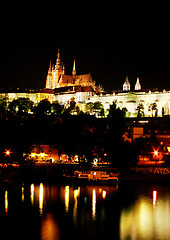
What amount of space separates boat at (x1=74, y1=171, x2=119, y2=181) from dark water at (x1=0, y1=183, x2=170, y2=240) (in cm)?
101

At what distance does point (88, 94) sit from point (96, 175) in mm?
67755

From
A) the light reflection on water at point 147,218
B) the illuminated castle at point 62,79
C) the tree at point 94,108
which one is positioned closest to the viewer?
the light reflection on water at point 147,218

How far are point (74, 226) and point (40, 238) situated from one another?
6.33 feet

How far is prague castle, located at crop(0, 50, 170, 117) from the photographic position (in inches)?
3290

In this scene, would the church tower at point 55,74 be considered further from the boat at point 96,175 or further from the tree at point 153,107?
the boat at point 96,175

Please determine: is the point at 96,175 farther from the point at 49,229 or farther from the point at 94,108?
the point at 94,108

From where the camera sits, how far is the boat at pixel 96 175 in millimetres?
26734

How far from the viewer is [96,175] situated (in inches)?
1060

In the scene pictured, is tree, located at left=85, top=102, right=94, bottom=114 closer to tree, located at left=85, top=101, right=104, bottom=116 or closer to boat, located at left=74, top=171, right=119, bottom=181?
tree, located at left=85, top=101, right=104, bottom=116

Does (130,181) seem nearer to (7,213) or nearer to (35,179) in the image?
(35,179)

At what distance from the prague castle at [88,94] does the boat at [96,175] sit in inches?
1926

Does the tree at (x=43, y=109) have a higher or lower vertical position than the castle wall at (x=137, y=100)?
lower

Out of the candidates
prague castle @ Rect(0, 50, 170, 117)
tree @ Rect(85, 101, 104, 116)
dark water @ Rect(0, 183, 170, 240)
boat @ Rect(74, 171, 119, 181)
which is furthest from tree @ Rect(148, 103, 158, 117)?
dark water @ Rect(0, 183, 170, 240)

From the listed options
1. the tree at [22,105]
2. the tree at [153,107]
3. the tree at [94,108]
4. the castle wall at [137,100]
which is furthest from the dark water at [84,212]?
the tree at [22,105]
